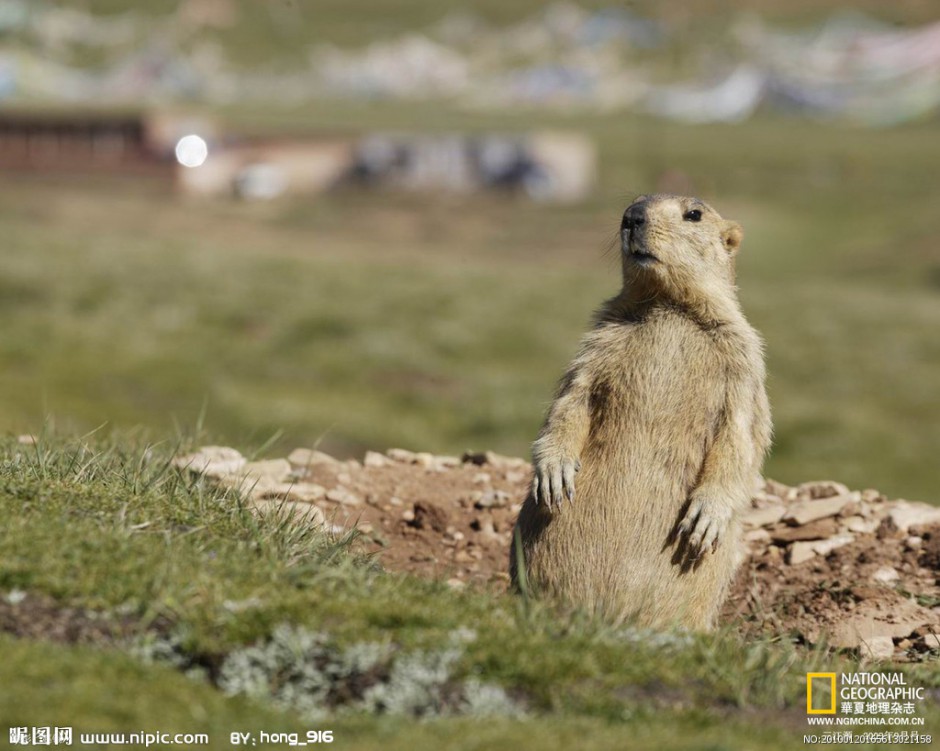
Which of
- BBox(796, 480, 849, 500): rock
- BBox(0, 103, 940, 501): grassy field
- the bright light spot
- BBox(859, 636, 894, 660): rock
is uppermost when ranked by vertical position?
the bright light spot

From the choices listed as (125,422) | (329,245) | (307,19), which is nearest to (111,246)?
(329,245)

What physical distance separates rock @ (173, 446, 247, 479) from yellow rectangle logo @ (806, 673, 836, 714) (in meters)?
4.25

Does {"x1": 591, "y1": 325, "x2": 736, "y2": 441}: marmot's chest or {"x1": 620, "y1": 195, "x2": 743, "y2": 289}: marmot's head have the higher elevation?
{"x1": 620, "y1": 195, "x2": 743, "y2": 289}: marmot's head

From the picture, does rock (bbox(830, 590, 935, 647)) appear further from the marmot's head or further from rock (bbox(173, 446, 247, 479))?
rock (bbox(173, 446, 247, 479))

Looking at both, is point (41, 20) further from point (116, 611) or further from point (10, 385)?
point (116, 611)

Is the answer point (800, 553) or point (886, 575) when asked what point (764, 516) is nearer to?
point (800, 553)

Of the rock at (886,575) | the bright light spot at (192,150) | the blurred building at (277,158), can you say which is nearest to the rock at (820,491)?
the rock at (886,575)

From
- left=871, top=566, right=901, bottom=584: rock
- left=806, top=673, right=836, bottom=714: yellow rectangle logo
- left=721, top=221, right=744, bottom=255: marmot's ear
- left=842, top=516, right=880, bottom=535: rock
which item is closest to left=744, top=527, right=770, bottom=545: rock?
left=842, top=516, right=880, bottom=535: rock

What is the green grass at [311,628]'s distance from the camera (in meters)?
4.79

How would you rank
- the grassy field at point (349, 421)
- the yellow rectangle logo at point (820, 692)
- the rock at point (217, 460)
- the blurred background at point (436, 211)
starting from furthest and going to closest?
the blurred background at point (436, 211) → the rock at point (217, 460) → the yellow rectangle logo at point (820, 692) → the grassy field at point (349, 421)

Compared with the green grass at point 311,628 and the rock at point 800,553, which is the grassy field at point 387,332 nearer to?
the rock at point 800,553

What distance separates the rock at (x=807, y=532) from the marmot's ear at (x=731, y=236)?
2.42 metres

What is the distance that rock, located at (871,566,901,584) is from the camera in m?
8.62

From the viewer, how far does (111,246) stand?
37219mm
